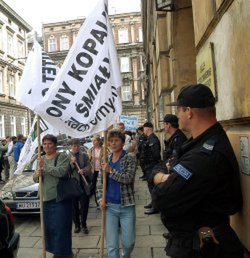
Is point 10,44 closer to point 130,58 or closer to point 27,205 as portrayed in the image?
point 130,58

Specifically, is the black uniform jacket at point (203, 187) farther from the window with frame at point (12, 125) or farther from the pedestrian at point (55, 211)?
the window with frame at point (12, 125)

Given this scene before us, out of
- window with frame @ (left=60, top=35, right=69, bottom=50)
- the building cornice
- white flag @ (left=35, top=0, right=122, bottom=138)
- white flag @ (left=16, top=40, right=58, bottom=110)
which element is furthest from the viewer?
window with frame @ (left=60, top=35, right=69, bottom=50)

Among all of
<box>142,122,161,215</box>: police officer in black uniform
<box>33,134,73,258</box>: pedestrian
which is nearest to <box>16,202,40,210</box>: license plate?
<box>142,122,161,215</box>: police officer in black uniform

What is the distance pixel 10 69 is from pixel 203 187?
1485 inches

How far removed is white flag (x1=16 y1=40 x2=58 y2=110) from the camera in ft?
16.6

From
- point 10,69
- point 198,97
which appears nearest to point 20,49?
point 10,69

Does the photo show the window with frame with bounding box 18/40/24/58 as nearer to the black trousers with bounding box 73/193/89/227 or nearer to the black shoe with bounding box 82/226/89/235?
the black trousers with bounding box 73/193/89/227

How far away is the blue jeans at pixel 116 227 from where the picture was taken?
Answer: 4031mm

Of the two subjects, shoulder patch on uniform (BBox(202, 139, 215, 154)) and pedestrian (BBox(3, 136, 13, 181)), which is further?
pedestrian (BBox(3, 136, 13, 181))

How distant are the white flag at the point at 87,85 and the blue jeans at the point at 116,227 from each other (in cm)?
93

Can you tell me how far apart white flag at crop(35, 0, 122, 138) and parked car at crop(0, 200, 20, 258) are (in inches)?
44.0

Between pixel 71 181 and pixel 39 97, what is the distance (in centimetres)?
128

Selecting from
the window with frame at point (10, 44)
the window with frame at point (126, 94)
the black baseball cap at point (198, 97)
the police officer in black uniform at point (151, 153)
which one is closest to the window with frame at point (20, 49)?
the window with frame at point (10, 44)

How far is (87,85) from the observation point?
4.00m
